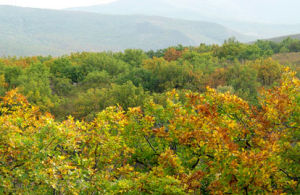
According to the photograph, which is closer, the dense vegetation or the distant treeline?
the dense vegetation

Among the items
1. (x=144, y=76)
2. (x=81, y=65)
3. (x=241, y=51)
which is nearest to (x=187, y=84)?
(x=144, y=76)

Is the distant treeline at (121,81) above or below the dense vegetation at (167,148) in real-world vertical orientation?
below

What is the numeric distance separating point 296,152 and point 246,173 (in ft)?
12.5

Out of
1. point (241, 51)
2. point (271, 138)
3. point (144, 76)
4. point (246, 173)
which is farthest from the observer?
point (241, 51)

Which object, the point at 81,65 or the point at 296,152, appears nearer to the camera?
the point at 296,152

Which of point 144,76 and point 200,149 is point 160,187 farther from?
point 144,76

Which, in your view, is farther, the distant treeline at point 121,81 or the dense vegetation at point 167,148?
the distant treeline at point 121,81

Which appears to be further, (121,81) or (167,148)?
(121,81)

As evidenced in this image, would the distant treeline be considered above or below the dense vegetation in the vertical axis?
below

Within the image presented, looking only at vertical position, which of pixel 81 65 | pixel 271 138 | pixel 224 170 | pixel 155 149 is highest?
pixel 271 138

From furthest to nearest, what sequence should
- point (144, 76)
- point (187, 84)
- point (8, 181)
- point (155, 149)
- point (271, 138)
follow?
point (144, 76) → point (187, 84) → point (155, 149) → point (271, 138) → point (8, 181)

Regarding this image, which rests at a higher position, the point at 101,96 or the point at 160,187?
the point at 160,187

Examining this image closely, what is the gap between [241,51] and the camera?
73.6 m

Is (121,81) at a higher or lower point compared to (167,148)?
lower
